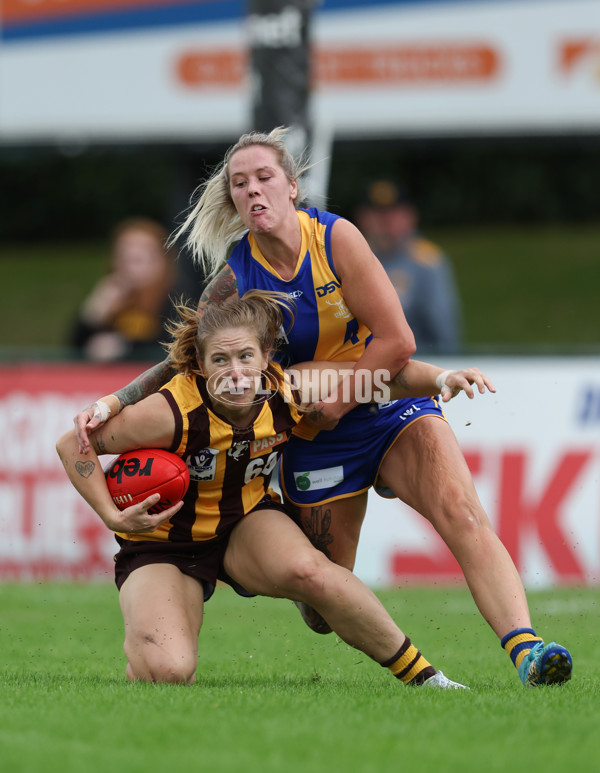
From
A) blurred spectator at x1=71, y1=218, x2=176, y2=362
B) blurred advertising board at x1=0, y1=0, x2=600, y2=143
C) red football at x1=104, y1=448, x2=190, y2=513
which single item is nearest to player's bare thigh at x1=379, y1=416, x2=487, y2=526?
red football at x1=104, y1=448, x2=190, y2=513

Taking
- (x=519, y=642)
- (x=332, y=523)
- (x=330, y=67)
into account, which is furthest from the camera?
(x=330, y=67)

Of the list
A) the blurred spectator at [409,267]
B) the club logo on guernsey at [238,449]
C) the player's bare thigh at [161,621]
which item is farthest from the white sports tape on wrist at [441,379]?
the blurred spectator at [409,267]

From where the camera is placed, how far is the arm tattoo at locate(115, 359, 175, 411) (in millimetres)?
5086

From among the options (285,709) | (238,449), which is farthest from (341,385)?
(285,709)

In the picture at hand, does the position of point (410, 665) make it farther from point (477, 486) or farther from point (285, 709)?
point (477, 486)

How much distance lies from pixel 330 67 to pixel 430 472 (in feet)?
31.7

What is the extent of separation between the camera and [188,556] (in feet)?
17.5

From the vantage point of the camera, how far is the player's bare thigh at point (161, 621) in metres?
4.97

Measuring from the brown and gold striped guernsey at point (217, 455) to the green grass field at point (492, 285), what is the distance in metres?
16.1

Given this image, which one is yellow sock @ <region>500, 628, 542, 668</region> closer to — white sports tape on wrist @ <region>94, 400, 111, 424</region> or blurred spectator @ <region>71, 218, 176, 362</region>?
white sports tape on wrist @ <region>94, 400, 111, 424</region>

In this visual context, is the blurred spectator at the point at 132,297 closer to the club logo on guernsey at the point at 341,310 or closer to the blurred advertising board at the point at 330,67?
the blurred advertising board at the point at 330,67

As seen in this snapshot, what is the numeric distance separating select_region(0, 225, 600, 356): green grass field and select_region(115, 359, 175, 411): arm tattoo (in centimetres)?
1607

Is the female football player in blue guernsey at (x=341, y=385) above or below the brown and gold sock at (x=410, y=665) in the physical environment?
above

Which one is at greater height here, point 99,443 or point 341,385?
point 341,385
